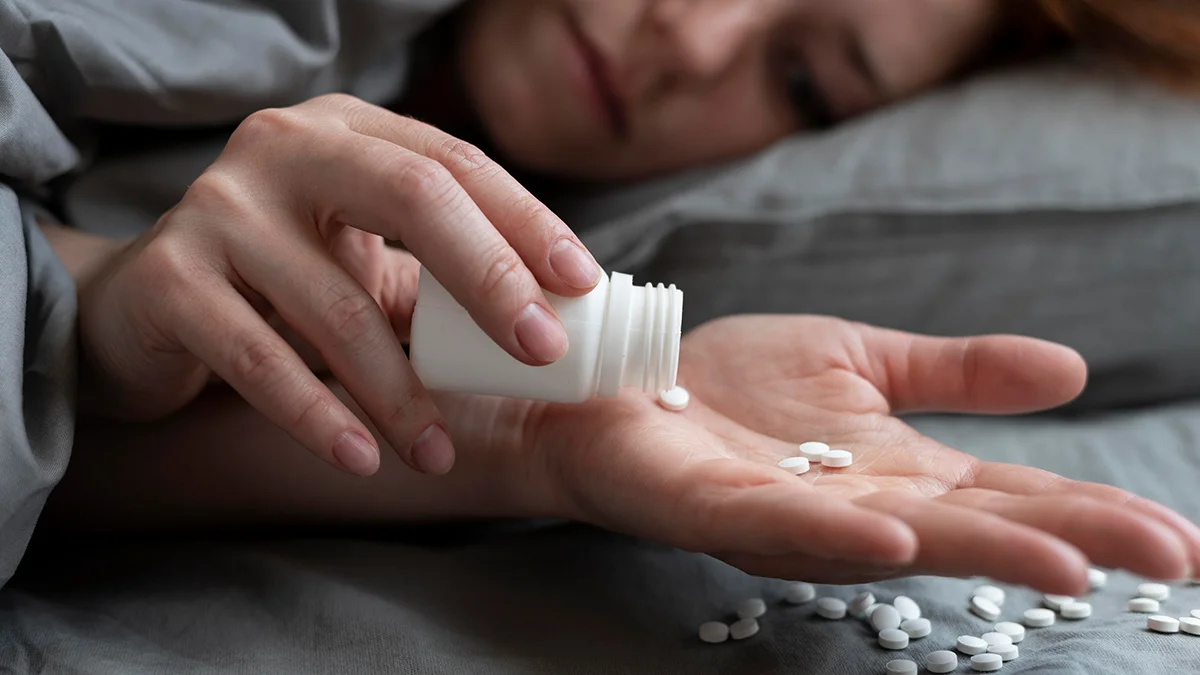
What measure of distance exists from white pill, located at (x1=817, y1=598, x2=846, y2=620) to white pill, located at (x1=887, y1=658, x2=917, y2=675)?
8 cm

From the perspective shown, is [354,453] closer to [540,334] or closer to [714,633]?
[540,334]

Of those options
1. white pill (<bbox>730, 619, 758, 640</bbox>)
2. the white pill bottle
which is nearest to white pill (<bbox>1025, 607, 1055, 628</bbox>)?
white pill (<bbox>730, 619, 758, 640</bbox>)

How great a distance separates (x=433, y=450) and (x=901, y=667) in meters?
0.36

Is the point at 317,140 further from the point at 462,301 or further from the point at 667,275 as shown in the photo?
the point at 667,275

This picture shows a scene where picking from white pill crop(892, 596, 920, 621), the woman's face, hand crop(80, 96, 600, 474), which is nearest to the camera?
hand crop(80, 96, 600, 474)

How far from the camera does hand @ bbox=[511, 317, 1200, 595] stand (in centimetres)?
52

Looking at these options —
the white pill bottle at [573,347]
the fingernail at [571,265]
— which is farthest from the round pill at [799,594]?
the fingernail at [571,265]

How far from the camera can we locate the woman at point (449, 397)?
0.56m

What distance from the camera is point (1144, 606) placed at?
760 mm

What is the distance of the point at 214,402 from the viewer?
92 centimetres

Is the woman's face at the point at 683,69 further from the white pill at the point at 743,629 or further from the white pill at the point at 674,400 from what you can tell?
the white pill at the point at 743,629

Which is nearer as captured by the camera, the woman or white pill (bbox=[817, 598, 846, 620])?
the woman

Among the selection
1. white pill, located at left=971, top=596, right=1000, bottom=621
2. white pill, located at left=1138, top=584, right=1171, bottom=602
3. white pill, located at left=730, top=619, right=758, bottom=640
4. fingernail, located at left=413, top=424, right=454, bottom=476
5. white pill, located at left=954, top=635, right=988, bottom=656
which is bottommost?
white pill, located at left=730, top=619, right=758, bottom=640

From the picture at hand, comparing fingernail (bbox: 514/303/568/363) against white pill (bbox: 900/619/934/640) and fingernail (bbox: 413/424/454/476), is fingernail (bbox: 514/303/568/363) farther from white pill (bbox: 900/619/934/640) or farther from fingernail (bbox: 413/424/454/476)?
white pill (bbox: 900/619/934/640)
